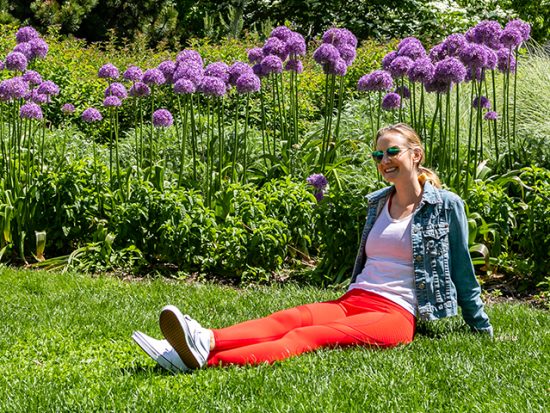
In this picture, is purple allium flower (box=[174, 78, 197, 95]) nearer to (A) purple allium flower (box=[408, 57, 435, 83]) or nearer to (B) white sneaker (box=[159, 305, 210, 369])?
(A) purple allium flower (box=[408, 57, 435, 83])

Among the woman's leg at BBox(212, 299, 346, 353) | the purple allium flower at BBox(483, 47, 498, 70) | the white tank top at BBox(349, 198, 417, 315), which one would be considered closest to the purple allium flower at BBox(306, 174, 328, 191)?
the purple allium flower at BBox(483, 47, 498, 70)

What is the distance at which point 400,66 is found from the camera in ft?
20.5

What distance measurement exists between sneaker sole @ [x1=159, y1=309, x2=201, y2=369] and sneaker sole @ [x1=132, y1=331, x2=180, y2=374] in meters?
0.06

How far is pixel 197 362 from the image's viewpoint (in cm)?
357

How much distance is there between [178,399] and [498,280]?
3261 mm

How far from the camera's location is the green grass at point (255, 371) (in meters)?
3.17

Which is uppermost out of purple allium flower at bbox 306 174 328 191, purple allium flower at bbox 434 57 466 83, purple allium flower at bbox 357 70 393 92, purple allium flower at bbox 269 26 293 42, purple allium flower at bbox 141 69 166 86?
purple allium flower at bbox 269 26 293 42

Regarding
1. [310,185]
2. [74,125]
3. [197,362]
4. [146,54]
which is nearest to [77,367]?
[197,362]

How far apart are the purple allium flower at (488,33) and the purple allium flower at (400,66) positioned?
55 cm

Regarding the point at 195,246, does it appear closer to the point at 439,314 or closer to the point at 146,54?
the point at 439,314

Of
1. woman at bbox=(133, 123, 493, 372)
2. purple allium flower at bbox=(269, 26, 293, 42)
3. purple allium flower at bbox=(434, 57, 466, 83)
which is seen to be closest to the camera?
woman at bbox=(133, 123, 493, 372)

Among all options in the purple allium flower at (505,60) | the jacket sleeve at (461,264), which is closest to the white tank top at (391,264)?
the jacket sleeve at (461,264)

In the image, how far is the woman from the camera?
3875 mm

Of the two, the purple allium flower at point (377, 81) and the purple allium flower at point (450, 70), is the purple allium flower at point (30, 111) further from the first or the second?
the purple allium flower at point (450, 70)
